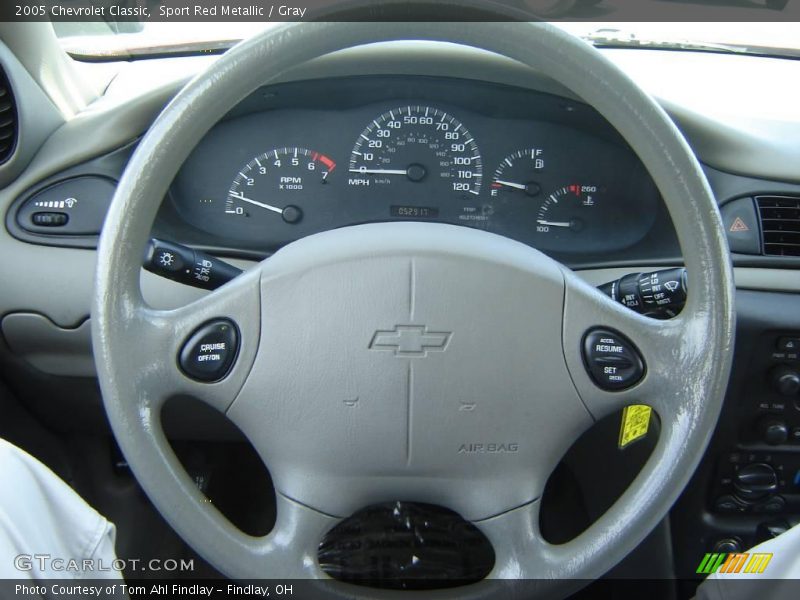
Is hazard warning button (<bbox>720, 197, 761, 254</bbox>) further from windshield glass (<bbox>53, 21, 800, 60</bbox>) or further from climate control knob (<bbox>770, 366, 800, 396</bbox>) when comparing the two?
windshield glass (<bbox>53, 21, 800, 60</bbox>)

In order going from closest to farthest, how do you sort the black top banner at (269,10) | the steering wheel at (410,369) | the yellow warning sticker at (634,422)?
the steering wheel at (410,369) → the yellow warning sticker at (634,422) → the black top banner at (269,10)

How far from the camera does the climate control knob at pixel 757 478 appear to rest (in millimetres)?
1871

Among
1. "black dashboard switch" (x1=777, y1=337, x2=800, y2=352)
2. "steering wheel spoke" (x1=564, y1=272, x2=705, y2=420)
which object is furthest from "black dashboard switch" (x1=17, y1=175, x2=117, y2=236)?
"black dashboard switch" (x1=777, y1=337, x2=800, y2=352)

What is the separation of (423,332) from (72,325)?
944 mm

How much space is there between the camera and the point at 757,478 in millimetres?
1871

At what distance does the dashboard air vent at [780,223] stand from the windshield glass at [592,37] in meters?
0.47

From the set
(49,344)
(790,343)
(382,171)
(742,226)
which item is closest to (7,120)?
(49,344)

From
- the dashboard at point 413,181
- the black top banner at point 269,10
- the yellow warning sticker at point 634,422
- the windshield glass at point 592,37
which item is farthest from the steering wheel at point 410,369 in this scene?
the windshield glass at point 592,37

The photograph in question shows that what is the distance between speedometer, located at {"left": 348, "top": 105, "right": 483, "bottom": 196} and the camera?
190 cm

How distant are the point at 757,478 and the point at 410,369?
104 cm

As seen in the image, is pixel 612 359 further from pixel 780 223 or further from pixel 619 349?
pixel 780 223

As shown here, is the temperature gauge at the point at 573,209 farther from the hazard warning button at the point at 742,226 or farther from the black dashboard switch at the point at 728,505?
the black dashboard switch at the point at 728,505

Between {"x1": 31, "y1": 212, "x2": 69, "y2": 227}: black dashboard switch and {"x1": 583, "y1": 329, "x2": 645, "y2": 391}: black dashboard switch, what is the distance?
1.14 metres

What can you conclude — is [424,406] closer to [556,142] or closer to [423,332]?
[423,332]
